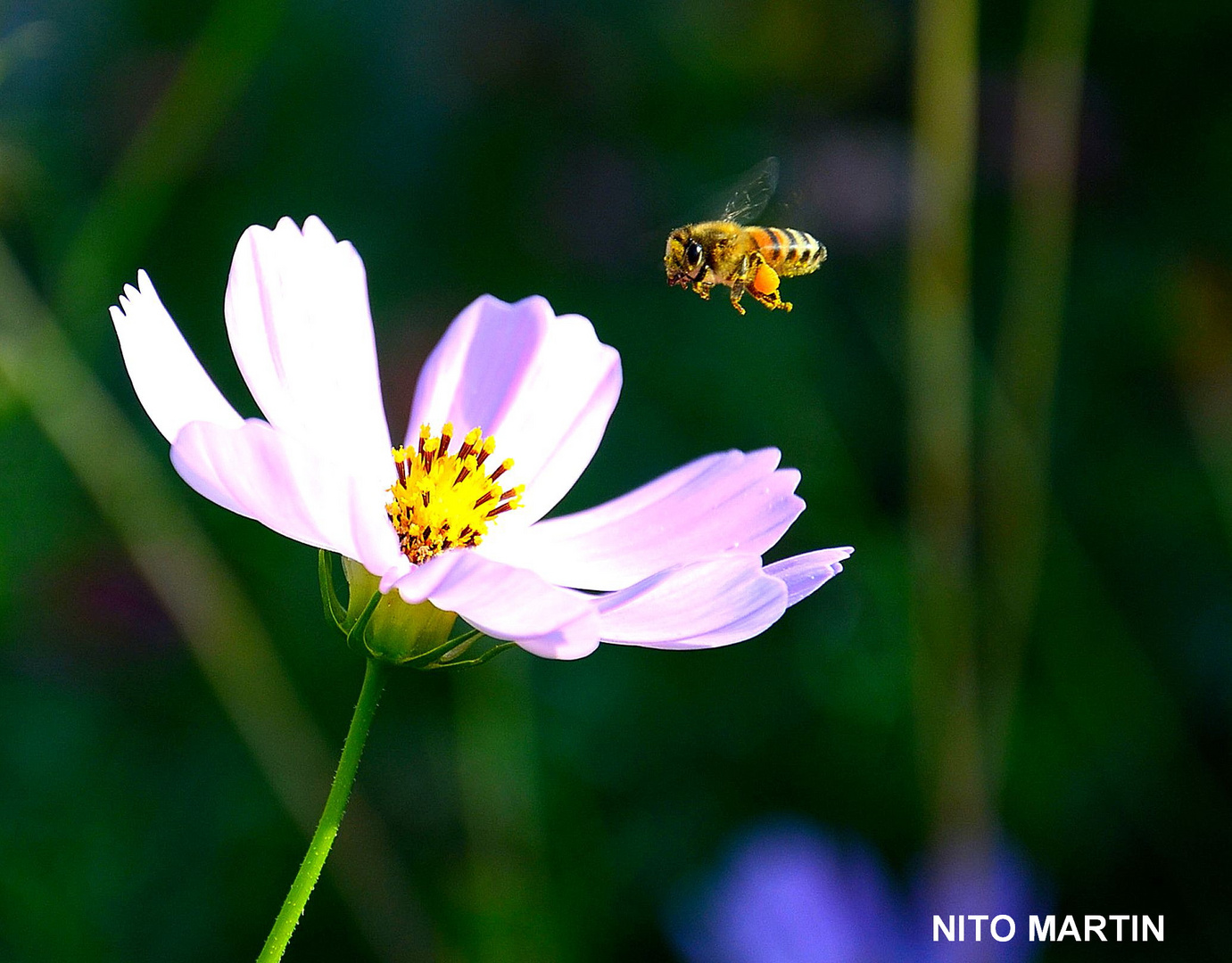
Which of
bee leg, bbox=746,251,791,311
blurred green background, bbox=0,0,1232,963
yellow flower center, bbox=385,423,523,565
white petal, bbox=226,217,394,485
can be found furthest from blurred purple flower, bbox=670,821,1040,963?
white petal, bbox=226,217,394,485

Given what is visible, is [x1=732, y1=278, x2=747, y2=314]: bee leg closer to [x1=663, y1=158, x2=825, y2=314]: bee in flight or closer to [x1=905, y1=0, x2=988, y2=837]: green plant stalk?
[x1=663, y1=158, x2=825, y2=314]: bee in flight

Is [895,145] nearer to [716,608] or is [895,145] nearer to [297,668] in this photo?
[297,668]

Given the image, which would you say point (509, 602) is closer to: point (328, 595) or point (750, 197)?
point (328, 595)

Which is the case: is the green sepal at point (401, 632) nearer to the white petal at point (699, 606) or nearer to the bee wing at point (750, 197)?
the white petal at point (699, 606)

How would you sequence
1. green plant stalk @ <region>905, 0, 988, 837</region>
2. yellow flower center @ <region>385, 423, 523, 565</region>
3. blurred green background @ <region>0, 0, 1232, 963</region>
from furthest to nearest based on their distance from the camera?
blurred green background @ <region>0, 0, 1232, 963</region>
green plant stalk @ <region>905, 0, 988, 837</region>
yellow flower center @ <region>385, 423, 523, 565</region>

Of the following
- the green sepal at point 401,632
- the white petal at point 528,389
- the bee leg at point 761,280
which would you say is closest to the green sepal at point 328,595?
the green sepal at point 401,632

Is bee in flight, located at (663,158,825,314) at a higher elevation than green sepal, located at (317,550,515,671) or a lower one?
higher

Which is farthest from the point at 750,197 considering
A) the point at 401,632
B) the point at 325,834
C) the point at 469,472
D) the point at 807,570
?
the point at 325,834
